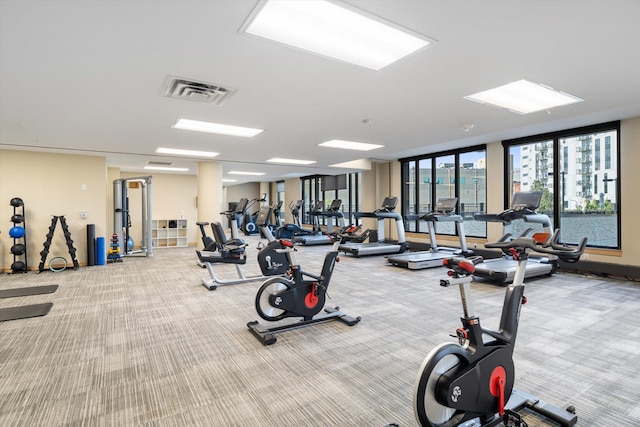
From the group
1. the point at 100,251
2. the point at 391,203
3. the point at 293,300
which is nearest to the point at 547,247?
the point at 293,300

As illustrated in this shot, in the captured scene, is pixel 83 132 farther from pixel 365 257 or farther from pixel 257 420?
pixel 365 257

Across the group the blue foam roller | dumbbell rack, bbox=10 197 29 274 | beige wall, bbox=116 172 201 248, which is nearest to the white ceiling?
dumbbell rack, bbox=10 197 29 274

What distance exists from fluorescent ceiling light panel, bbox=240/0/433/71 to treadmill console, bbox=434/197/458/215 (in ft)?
15.5

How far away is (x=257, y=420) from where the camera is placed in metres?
2.00

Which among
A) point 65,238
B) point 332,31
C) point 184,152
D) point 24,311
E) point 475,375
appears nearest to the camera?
point 475,375

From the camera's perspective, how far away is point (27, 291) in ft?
16.9

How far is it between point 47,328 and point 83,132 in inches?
130

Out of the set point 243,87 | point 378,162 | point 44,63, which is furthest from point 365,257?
point 44,63

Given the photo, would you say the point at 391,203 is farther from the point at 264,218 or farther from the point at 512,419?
the point at 512,419

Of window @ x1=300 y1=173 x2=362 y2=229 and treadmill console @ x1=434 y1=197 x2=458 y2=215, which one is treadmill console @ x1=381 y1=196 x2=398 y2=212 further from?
window @ x1=300 y1=173 x2=362 y2=229

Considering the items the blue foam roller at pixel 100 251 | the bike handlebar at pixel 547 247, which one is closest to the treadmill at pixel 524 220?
the bike handlebar at pixel 547 247

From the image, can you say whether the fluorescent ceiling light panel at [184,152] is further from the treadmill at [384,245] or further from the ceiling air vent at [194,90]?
the treadmill at [384,245]

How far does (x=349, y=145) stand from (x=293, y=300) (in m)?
4.51

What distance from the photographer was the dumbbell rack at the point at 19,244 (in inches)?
256
